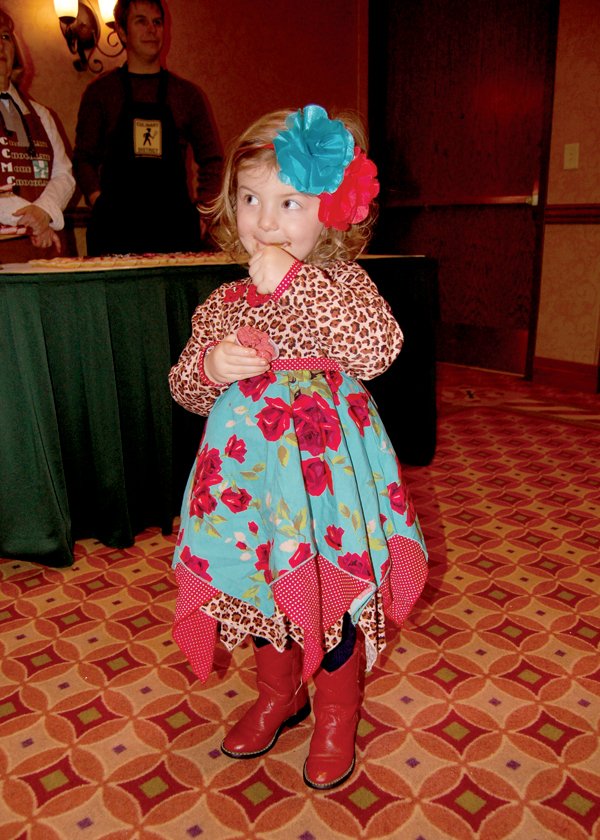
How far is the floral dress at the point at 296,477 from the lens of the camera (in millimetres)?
980

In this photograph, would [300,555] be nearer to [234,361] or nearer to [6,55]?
[234,361]

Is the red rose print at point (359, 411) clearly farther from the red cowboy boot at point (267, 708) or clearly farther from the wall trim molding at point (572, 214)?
the wall trim molding at point (572, 214)

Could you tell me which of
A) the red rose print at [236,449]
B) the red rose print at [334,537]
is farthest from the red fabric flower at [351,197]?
the red rose print at [334,537]

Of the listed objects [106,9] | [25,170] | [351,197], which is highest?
[106,9]

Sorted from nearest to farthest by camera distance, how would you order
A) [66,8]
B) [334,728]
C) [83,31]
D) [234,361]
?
1. [234,361]
2. [334,728]
3. [66,8]
4. [83,31]

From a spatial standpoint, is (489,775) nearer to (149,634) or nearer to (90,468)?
(149,634)

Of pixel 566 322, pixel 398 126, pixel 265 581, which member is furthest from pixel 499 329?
pixel 265 581

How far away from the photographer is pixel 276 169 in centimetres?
98

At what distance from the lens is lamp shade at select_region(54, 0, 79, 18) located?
331cm

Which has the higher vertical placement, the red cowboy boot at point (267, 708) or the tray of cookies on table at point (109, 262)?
the tray of cookies on table at point (109, 262)

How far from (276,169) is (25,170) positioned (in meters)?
1.67

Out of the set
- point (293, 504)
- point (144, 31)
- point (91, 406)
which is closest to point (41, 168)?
point (144, 31)

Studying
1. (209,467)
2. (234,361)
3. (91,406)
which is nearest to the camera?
(234,361)

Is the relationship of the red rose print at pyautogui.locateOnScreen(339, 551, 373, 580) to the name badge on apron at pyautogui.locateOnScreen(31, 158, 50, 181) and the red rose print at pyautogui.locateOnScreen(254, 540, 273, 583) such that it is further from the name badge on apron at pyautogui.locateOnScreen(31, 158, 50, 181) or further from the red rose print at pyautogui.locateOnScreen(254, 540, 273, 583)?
the name badge on apron at pyautogui.locateOnScreen(31, 158, 50, 181)
